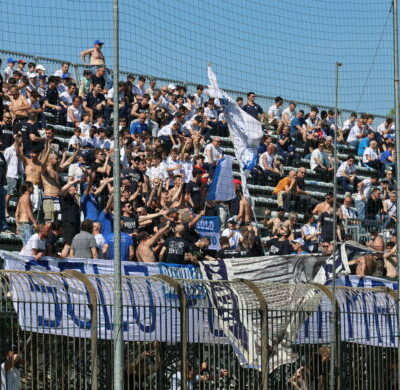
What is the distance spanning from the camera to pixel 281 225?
64.7 feet

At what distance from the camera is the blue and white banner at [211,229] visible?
18.2 m

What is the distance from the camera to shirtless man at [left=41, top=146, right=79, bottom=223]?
16.8 metres

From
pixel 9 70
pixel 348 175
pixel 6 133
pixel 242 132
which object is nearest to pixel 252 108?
pixel 348 175

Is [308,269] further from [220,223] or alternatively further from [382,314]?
[220,223]

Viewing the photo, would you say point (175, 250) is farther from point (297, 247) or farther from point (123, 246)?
point (297, 247)

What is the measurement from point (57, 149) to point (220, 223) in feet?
10.0

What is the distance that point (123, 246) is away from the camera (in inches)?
622

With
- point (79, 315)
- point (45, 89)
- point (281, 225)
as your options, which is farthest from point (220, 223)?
point (79, 315)

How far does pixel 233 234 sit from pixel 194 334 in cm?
697

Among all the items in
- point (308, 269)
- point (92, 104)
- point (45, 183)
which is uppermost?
point (92, 104)

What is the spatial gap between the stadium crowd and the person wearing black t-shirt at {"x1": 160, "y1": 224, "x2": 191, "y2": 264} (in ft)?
0.07

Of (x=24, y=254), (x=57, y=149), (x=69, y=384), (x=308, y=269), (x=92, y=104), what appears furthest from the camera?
(x=92, y=104)

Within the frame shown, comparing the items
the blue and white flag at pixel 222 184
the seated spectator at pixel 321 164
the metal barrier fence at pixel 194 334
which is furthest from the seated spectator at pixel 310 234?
the metal barrier fence at pixel 194 334

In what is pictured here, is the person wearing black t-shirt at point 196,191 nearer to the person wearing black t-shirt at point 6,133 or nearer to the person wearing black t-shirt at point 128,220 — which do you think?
the person wearing black t-shirt at point 128,220
